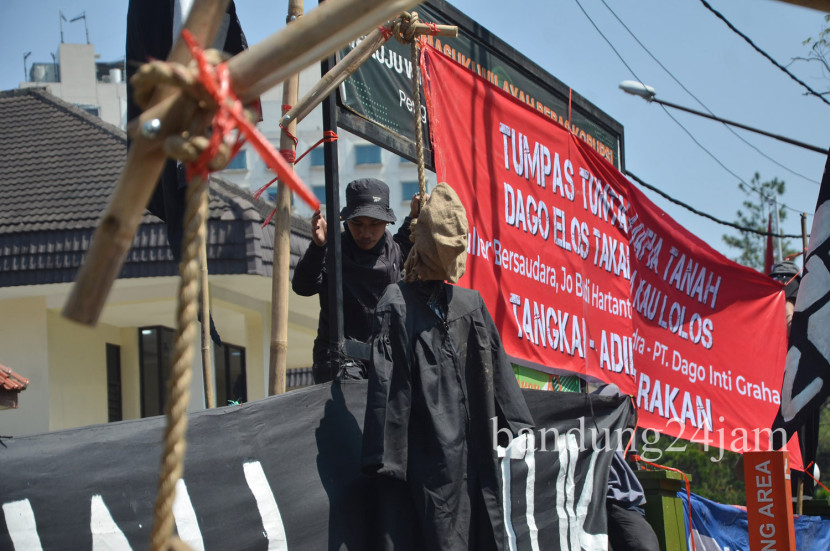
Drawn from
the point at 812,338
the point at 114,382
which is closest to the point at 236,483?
the point at 812,338

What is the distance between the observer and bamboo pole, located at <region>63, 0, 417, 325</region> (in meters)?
1.72

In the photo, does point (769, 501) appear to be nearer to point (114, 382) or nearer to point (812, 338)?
point (812, 338)

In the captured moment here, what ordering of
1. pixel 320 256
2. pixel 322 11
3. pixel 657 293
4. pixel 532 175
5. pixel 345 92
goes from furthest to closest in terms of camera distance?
pixel 657 293, pixel 532 175, pixel 345 92, pixel 320 256, pixel 322 11

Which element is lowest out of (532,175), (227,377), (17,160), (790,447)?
(790,447)

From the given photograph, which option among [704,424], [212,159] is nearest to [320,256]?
[212,159]

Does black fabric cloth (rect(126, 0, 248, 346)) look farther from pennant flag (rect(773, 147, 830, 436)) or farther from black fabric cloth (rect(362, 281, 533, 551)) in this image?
pennant flag (rect(773, 147, 830, 436))

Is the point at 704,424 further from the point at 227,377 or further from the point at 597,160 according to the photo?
the point at 227,377

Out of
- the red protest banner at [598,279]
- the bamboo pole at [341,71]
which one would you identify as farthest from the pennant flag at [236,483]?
the red protest banner at [598,279]

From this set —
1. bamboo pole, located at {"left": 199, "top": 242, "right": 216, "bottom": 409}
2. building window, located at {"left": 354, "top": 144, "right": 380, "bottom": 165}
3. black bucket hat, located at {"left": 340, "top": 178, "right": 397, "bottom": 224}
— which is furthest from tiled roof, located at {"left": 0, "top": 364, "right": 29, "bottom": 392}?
building window, located at {"left": 354, "top": 144, "right": 380, "bottom": 165}

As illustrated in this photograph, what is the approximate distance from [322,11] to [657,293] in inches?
269

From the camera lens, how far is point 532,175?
6.80 m

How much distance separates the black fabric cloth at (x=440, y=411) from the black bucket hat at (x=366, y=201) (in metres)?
0.61

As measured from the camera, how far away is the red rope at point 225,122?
1.72m

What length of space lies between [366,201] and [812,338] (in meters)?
3.24
